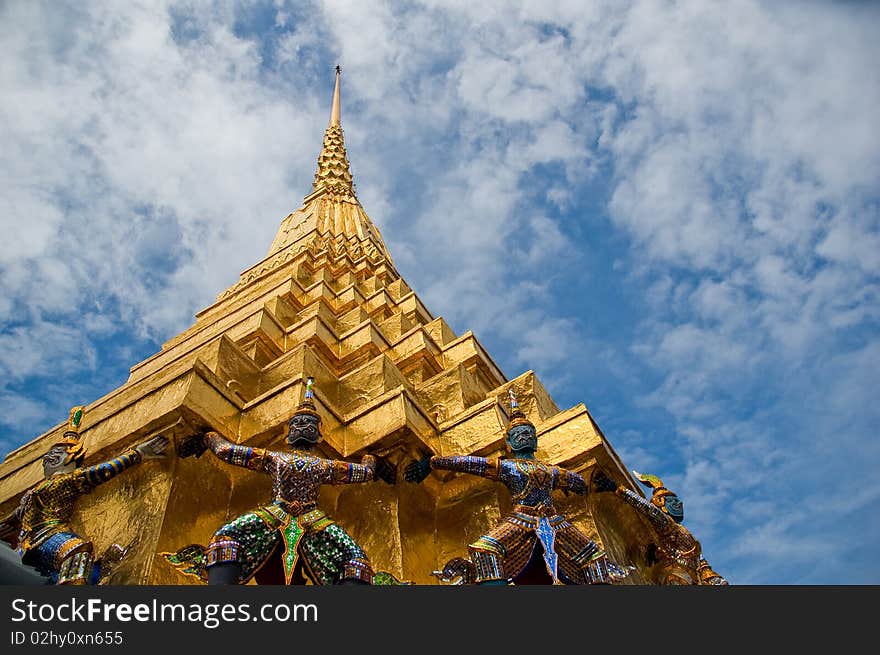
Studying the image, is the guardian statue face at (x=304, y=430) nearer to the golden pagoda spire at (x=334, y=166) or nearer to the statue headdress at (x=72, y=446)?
the statue headdress at (x=72, y=446)

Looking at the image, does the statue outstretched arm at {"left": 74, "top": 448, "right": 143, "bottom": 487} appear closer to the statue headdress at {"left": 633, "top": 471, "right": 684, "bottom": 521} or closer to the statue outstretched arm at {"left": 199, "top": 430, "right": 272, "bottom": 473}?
the statue outstretched arm at {"left": 199, "top": 430, "right": 272, "bottom": 473}

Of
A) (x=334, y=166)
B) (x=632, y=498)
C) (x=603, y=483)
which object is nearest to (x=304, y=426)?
(x=603, y=483)

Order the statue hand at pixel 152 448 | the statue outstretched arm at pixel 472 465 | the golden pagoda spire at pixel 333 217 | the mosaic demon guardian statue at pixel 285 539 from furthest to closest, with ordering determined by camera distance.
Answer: the golden pagoda spire at pixel 333 217, the statue outstretched arm at pixel 472 465, the statue hand at pixel 152 448, the mosaic demon guardian statue at pixel 285 539

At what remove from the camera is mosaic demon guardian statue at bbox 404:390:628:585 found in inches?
239

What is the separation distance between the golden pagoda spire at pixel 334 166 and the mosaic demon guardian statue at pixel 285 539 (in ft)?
62.3

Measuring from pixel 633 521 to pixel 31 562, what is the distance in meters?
6.01

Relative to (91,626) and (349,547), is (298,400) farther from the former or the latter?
(91,626)

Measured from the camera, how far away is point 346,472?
6.54 metres

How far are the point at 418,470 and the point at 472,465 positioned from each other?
2.06ft

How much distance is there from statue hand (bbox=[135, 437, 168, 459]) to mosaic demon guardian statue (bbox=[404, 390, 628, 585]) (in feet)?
8.26

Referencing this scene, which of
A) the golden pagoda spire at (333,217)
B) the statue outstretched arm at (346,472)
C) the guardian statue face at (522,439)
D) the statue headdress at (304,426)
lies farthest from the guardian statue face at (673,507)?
the golden pagoda spire at (333,217)

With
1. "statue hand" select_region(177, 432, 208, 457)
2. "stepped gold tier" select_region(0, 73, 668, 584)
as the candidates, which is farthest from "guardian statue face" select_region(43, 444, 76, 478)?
"statue hand" select_region(177, 432, 208, 457)

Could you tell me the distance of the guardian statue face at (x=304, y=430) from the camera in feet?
21.9

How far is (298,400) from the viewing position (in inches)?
309
